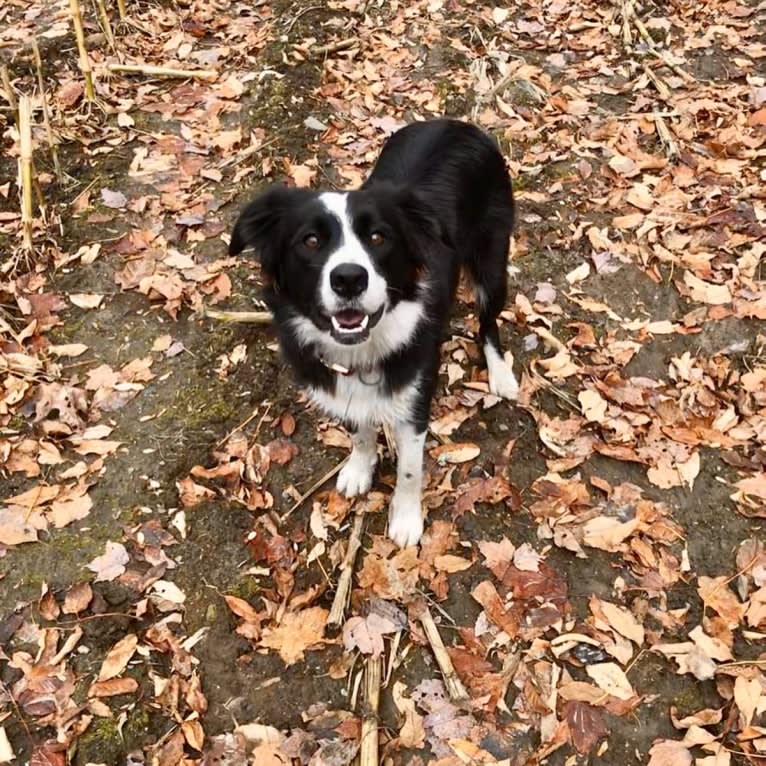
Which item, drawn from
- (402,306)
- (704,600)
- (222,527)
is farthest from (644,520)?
(222,527)

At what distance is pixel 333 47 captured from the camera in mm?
6988

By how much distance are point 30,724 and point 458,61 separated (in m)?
6.57

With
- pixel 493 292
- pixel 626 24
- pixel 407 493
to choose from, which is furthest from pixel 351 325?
pixel 626 24

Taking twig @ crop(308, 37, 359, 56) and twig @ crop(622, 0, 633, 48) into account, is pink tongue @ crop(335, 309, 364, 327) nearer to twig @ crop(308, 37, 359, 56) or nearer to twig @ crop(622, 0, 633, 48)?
twig @ crop(308, 37, 359, 56)

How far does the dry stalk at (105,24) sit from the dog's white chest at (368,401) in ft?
16.2

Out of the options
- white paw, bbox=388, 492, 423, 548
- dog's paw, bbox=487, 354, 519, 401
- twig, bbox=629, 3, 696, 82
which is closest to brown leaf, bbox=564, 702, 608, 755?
white paw, bbox=388, 492, 423, 548

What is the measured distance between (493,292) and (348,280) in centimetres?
157

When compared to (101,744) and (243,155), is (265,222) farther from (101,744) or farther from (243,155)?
(243,155)

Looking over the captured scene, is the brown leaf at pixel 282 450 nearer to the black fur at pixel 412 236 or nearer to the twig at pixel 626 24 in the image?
the black fur at pixel 412 236

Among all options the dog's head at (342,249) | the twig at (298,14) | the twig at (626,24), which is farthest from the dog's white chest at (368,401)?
the twig at (626,24)

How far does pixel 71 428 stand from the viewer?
3998 millimetres

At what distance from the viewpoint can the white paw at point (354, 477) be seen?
3.81m

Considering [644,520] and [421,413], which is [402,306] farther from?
[644,520]

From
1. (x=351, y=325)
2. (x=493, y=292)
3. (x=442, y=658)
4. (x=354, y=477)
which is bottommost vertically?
(x=442, y=658)
